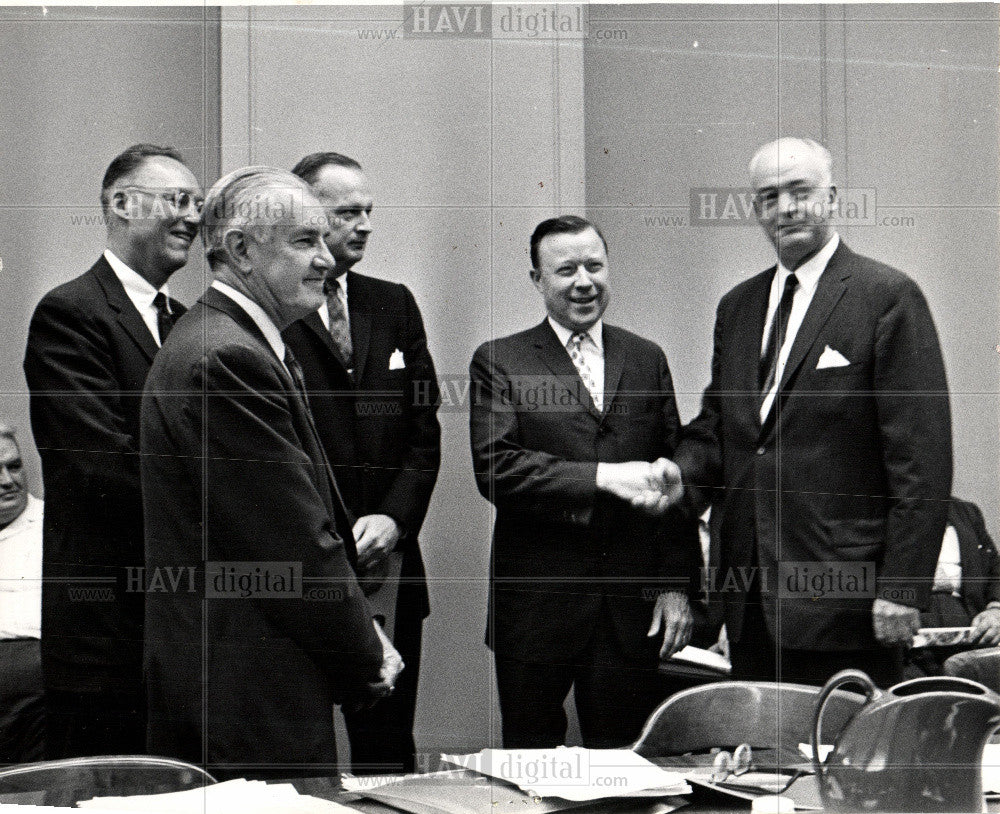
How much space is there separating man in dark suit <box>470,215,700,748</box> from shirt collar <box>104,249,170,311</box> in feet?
2.06

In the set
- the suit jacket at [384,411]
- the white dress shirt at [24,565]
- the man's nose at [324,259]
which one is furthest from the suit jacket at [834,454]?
the white dress shirt at [24,565]

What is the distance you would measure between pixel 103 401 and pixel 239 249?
388 millimetres

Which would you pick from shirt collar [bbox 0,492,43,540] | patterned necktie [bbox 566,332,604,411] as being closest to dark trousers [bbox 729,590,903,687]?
patterned necktie [bbox 566,332,604,411]

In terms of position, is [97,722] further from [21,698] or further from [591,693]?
[591,693]

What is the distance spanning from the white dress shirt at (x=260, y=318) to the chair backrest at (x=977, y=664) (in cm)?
142

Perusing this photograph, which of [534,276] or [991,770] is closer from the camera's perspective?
[991,770]

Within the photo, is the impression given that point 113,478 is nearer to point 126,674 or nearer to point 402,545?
point 126,674

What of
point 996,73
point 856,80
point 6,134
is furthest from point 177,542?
point 996,73

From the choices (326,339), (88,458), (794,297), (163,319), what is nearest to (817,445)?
(794,297)

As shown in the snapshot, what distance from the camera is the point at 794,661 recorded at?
2.60m

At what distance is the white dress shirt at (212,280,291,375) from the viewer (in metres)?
2.52

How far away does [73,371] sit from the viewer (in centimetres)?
255

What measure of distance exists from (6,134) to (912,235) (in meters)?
1.75

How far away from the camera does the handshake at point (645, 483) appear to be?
2.57 meters
